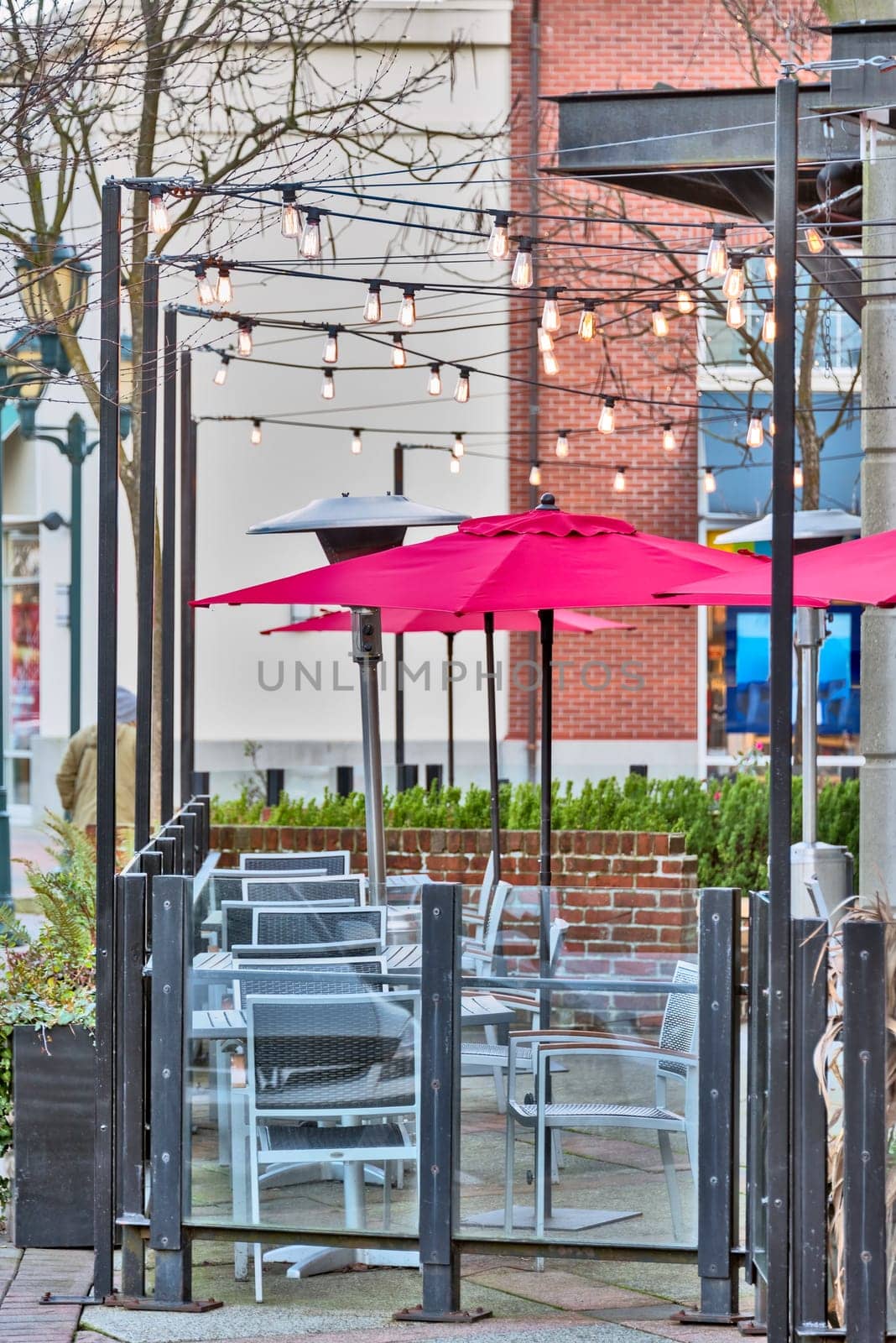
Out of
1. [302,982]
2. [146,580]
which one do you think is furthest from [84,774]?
[302,982]

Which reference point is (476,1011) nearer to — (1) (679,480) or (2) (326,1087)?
(2) (326,1087)

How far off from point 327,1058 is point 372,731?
11.8 ft

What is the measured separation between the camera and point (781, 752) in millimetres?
4402

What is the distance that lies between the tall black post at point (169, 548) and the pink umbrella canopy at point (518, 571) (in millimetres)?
1431

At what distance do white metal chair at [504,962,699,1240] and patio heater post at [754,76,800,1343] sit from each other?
1.54 feet

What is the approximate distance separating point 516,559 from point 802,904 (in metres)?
3.85

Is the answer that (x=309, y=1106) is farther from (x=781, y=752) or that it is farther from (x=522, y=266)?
(x=522, y=266)

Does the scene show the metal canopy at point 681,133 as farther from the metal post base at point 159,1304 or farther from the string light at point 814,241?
the metal post base at point 159,1304

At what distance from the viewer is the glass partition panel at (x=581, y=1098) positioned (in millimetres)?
4953

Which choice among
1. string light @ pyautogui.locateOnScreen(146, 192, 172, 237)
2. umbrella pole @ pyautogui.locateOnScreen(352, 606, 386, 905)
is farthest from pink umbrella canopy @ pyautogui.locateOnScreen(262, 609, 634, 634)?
string light @ pyautogui.locateOnScreen(146, 192, 172, 237)

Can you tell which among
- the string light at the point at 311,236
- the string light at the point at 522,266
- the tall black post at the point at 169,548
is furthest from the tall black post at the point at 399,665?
the string light at the point at 311,236

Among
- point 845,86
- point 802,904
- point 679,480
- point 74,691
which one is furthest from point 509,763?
point 845,86

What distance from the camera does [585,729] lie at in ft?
65.7

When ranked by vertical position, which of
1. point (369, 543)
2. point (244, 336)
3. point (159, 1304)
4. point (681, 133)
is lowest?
point (159, 1304)
